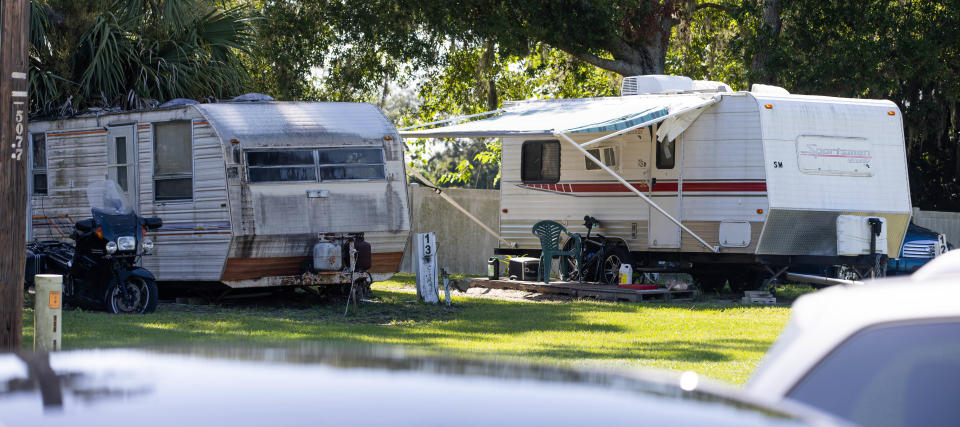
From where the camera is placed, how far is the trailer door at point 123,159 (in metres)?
14.9

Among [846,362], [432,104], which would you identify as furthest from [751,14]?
[846,362]

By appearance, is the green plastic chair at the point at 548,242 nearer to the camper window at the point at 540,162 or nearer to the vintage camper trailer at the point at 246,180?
the camper window at the point at 540,162

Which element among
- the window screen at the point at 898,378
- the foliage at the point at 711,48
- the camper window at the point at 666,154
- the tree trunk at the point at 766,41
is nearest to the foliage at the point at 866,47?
the tree trunk at the point at 766,41

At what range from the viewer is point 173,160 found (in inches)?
580

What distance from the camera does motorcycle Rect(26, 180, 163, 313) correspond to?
1347 centimetres

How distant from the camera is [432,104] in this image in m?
32.2

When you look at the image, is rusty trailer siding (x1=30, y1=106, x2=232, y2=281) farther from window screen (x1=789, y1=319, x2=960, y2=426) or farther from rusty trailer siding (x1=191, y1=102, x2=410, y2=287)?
window screen (x1=789, y1=319, x2=960, y2=426)

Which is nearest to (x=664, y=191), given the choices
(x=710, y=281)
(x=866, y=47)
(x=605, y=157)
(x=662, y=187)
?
(x=662, y=187)

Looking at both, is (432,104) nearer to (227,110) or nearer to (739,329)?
(227,110)

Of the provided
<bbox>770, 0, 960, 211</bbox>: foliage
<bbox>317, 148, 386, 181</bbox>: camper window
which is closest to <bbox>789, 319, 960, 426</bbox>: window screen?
<bbox>317, 148, 386, 181</bbox>: camper window

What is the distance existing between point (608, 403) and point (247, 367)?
29.6 inches

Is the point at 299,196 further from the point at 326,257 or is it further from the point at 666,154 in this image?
the point at 666,154

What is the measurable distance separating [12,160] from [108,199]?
5438 millimetres

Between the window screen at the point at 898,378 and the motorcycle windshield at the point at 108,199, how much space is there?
468 inches
